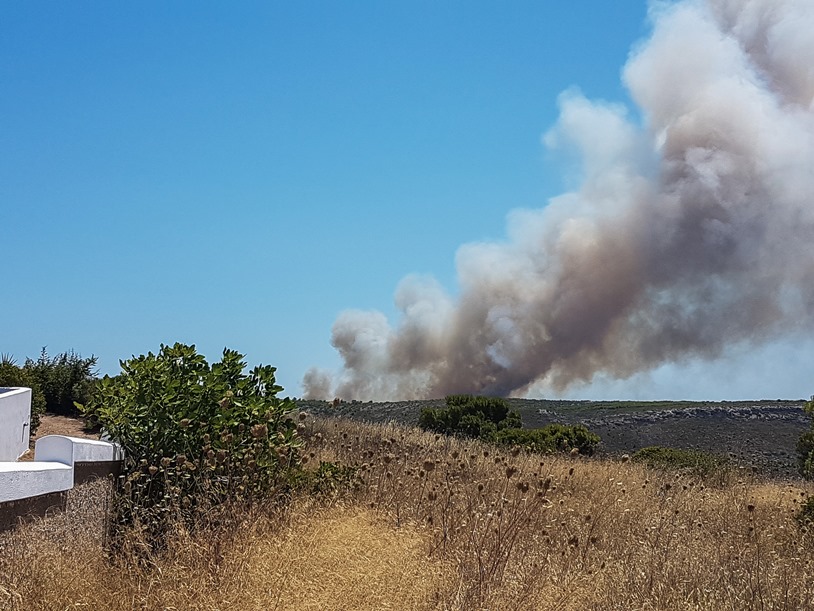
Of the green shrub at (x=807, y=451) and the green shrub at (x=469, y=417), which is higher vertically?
the green shrub at (x=469, y=417)

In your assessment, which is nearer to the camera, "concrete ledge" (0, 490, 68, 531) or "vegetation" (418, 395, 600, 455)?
"concrete ledge" (0, 490, 68, 531)

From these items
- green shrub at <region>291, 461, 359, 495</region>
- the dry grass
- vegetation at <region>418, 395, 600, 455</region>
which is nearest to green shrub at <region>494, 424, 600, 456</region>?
vegetation at <region>418, 395, 600, 455</region>

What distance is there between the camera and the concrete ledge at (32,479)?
686cm

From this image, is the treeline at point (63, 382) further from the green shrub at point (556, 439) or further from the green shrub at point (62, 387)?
the green shrub at point (556, 439)

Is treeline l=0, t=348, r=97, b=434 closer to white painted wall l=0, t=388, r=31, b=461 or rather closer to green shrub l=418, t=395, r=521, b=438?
white painted wall l=0, t=388, r=31, b=461

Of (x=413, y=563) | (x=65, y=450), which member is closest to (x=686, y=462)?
(x=413, y=563)

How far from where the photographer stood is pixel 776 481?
64.0 feet

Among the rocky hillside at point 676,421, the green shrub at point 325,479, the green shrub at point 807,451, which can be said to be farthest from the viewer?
the rocky hillside at point 676,421

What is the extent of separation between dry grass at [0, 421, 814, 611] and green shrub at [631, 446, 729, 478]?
6.68m

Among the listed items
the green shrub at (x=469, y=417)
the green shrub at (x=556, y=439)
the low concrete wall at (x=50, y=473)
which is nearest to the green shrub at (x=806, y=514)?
the green shrub at (x=556, y=439)

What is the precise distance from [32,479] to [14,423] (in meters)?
4.73

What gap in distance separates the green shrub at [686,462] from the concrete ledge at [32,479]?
12.6m

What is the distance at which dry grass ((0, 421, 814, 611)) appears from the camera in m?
6.62

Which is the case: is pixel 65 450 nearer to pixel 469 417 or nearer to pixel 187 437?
pixel 187 437
